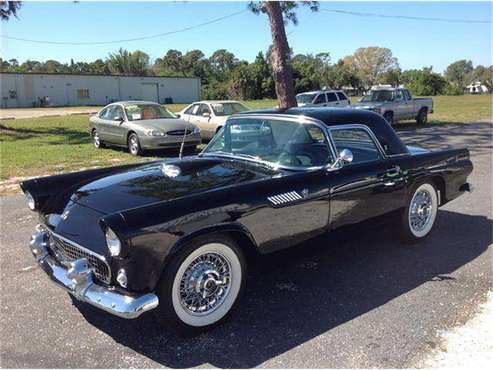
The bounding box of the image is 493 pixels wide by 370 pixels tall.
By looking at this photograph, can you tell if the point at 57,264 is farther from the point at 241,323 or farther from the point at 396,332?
the point at 396,332

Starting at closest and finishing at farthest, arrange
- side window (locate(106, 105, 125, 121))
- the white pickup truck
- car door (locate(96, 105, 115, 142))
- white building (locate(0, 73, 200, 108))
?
side window (locate(106, 105, 125, 121)) < car door (locate(96, 105, 115, 142)) < the white pickup truck < white building (locate(0, 73, 200, 108))

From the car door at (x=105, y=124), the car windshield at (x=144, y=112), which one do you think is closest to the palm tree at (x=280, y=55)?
the car windshield at (x=144, y=112)

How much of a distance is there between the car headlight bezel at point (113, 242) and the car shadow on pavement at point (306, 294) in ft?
2.30

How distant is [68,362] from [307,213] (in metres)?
1.98

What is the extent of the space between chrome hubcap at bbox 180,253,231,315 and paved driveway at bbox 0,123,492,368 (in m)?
0.21

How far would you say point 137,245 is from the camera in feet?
9.34

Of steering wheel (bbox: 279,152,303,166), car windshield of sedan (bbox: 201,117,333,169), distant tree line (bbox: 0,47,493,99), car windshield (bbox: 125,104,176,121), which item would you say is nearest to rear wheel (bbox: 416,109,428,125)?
car windshield (bbox: 125,104,176,121)

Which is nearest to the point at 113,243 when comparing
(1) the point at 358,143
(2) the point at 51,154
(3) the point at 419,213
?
(1) the point at 358,143

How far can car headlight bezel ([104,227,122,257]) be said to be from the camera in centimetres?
285

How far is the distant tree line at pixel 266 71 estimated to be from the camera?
204 feet

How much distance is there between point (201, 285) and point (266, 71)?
60934mm

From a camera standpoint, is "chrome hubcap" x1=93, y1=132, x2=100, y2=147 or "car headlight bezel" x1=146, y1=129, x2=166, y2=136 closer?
"car headlight bezel" x1=146, y1=129, x2=166, y2=136

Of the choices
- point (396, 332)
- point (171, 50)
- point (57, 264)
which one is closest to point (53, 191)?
point (57, 264)

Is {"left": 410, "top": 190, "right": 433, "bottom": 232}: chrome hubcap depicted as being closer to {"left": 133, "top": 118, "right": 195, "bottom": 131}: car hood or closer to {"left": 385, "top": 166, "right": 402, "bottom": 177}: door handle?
{"left": 385, "top": 166, "right": 402, "bottom": 177}: door handle
